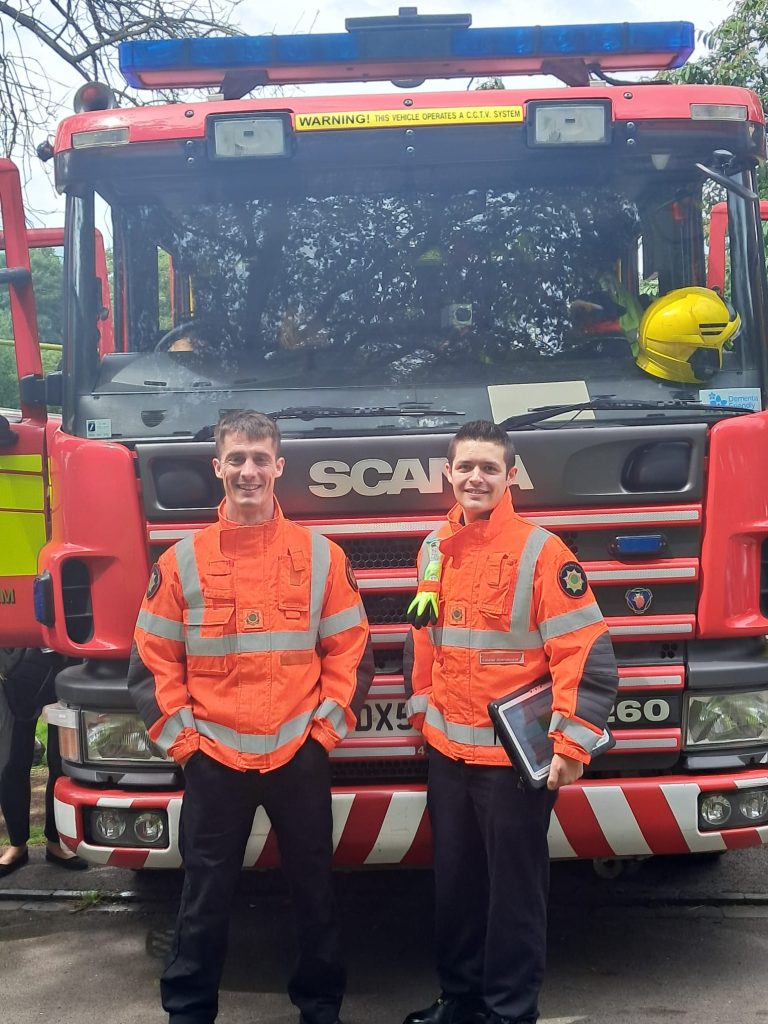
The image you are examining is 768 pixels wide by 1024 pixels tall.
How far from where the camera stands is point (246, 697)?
3438 millimetres

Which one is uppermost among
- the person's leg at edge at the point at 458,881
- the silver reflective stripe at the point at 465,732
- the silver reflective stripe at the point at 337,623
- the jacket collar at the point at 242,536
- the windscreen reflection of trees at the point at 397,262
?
the windscreen reflection of trees at the point at 397,262

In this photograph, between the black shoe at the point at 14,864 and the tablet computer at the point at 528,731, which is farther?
the black shoe at the point at 14,864

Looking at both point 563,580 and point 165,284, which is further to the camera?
point 165,284

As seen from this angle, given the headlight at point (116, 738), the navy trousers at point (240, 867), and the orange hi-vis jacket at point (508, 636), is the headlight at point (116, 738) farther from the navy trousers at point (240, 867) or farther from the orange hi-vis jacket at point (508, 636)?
the orange hi-vis jacket at point (508, 636)

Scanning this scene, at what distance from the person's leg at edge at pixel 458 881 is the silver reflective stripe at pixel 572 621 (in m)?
0.46

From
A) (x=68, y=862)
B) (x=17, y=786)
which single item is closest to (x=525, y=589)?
(x=17, y=786)

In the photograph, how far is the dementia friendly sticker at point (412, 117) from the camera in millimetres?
4051

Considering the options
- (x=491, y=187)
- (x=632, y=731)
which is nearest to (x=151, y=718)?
(x=632, y=731)

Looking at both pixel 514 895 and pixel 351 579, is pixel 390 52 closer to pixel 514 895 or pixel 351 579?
pixel 351 579

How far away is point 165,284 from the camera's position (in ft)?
14.1

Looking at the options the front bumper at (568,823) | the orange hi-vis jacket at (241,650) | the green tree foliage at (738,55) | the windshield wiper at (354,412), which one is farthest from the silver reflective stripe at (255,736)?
the green tree foliage at (738,55)

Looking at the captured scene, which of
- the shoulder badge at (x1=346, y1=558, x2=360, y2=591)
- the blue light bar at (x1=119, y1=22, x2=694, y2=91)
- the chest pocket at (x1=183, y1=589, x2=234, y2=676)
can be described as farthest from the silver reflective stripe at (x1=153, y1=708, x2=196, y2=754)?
the blue light bar at (x1=119, y1=22, x2=694, y2=91)

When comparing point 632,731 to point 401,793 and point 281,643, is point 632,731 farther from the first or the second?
point 281,643

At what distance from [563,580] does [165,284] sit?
1.82 meters
